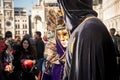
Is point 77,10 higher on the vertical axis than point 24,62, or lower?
higher

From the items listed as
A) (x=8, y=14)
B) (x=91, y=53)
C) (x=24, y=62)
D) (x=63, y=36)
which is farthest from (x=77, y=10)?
(x=8, y=14)

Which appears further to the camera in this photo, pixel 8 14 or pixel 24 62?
pixel 8 14

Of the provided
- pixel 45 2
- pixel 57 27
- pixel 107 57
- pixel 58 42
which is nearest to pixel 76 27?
pixel 107 57

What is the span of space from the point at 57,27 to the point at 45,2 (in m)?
83.6

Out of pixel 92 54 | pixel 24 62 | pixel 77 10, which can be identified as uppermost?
pixel 77 10

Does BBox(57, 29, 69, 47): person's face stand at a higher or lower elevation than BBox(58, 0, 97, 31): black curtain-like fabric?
lower

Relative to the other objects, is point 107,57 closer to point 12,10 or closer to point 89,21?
point 89,21

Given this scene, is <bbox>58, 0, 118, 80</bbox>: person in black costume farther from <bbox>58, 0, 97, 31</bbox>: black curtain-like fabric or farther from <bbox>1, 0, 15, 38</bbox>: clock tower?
<bbox>1, 0, 15, 38</bbox>: clock tower

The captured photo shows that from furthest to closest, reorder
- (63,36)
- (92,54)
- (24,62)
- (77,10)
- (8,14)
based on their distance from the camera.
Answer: (8,14) → (24,62) → (63,36) → (77,10) → (92,54)

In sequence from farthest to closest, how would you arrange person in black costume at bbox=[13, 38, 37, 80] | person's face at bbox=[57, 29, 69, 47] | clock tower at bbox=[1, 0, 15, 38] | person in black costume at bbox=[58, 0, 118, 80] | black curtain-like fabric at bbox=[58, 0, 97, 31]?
clock tower at bbox=[1, 0, 15, 38] → person in black costume at bbox=[13, 38, 37, 80] → person's face at bbox=[57, 29, 69, 47] → black curtain-like fabric at bbox=[58, 0, 97, 31] → person in black costume at bbox=[58, 0, 118, 80]

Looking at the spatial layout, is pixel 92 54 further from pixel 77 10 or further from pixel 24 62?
pixel 24 62

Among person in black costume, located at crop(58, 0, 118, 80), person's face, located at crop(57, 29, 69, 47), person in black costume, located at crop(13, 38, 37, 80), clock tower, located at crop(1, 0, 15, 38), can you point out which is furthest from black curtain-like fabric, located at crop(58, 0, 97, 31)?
clock tower, located at crop(1, 0, 15, 38)

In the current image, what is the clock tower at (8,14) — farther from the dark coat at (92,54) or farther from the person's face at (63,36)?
the dark coat at (92,54)

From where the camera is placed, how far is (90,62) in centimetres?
257
